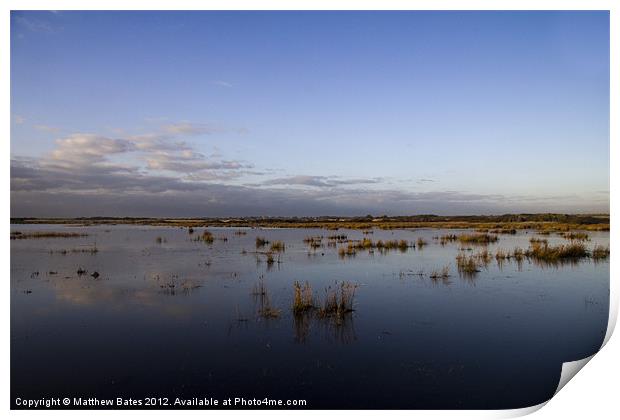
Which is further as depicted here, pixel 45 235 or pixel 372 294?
pixel 45 235

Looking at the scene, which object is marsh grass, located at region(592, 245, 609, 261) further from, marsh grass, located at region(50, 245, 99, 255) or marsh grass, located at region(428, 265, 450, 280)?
marsh grass, located at region(50, 245, 99, 255)

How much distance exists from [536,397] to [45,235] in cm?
2350

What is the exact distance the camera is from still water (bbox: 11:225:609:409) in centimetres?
597

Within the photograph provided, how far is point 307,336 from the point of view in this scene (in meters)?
7.33

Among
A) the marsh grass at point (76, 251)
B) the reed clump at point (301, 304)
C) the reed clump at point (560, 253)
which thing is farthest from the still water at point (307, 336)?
the marsh grass at point (76, 251)

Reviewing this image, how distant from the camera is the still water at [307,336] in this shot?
5.97 metres

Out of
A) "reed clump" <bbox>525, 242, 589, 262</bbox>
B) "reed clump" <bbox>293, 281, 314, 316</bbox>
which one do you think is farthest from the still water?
"reed clump" <bbox>525, 242, 589, 262</bbox>

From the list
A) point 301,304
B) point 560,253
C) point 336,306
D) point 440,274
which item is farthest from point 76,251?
point 560,253

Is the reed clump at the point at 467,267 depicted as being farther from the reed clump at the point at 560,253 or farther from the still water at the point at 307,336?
the reed clump at the point at 560,253

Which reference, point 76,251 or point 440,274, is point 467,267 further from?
point 76,251

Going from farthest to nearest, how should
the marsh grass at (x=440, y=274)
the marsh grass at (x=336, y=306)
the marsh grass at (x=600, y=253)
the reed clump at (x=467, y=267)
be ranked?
the marsh grass at (x=600, y=253) < the reed clump at (x=467, y=267) < the marsh grass at (x=440, y=274) < the marsh grass at (x=336, y=306)

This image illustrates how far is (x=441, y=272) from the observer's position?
12.6m
